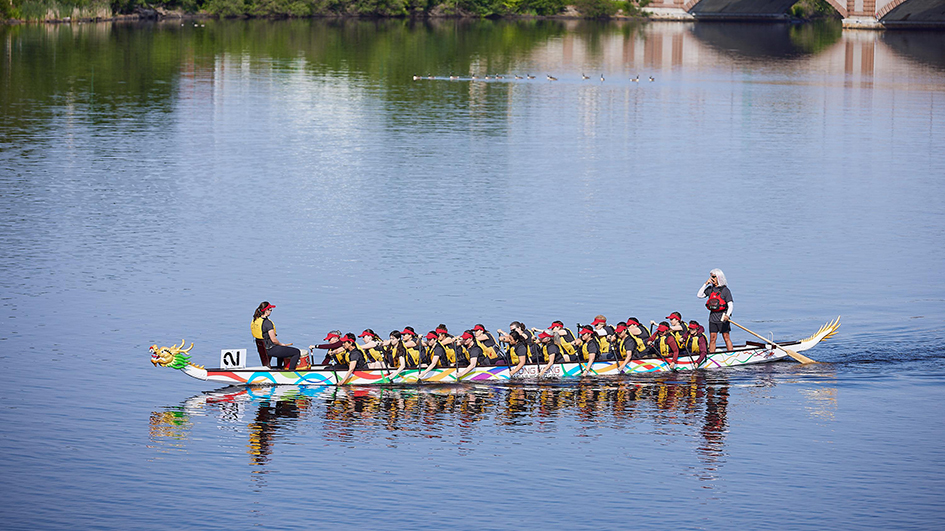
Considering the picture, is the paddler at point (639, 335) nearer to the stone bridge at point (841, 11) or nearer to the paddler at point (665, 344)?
the paddler at point (665, 344)

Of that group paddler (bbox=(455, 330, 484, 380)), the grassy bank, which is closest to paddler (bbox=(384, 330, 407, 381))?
paddler (bbox=(455, 330, 484, 380))

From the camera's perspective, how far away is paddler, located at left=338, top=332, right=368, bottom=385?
99.5ft

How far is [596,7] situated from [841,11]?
122 ft

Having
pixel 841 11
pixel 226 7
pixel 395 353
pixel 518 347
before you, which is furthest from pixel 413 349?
pixel 841 11

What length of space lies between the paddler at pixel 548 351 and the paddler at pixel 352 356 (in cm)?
461

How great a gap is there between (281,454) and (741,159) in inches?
1742

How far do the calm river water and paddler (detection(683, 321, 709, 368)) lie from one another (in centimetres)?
53

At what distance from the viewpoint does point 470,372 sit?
102 ft

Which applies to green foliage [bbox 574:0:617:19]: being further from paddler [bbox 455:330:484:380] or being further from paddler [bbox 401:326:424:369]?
paddler [bbox 401:326:424:369]

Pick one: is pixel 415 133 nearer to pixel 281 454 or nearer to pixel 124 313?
pixel 124 313

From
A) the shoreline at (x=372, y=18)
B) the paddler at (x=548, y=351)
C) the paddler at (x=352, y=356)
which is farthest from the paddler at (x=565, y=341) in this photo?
the shoreline at (x=372, y=18)

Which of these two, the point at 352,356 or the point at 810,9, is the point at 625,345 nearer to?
the point at 352,356

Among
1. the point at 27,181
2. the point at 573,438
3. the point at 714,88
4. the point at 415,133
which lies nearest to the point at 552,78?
the point at 714,88

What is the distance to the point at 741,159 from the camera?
215ft
